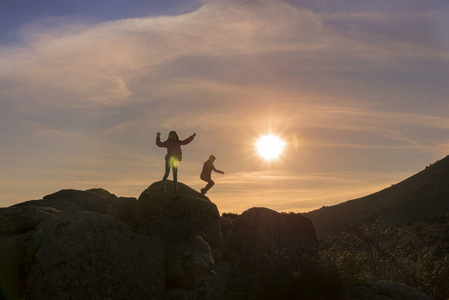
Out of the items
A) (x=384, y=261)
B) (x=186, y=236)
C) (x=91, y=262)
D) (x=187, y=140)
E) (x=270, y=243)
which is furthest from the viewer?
(x=384, y=261)

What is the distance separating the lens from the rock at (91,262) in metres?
10.9

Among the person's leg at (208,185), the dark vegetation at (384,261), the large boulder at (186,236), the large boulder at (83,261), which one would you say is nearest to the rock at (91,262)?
the large boulder at (83,261)

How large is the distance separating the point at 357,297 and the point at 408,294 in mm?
1845

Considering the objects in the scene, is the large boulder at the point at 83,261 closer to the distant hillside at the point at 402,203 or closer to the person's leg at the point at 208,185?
the person's leg at the point at 208,185

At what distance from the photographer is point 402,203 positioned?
92000 millimetres

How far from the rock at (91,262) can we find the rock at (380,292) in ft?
23.6

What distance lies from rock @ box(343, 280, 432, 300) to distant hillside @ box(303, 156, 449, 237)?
212 ft

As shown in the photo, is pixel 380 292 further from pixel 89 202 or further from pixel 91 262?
pixel 89 202

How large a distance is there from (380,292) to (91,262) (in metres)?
10.2

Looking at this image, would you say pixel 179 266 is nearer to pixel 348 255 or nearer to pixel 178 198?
pixel 178 198

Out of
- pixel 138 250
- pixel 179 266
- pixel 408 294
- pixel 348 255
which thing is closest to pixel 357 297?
pixel 408 294

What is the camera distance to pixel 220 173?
2300 centimetres

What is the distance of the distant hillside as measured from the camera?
86625mm

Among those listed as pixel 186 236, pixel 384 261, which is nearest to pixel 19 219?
pixel 186 236
